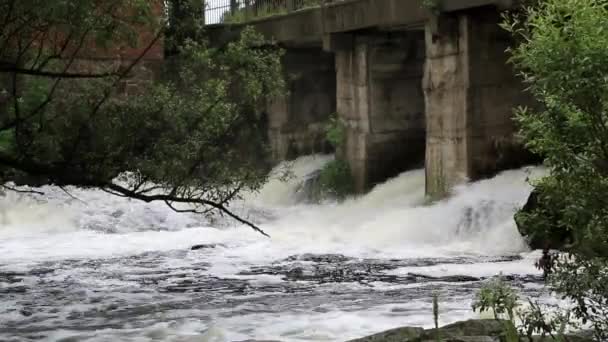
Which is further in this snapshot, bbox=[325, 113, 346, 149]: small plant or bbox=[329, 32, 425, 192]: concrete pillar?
bbox=[325, 113, 346, 149]: small plant

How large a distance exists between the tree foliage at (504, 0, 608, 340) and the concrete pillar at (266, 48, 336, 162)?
16.2m

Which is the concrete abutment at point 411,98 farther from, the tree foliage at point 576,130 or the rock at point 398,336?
the tree foliage at point 576,130

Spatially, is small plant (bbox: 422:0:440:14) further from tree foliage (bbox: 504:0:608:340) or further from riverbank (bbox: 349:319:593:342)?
tree foliage (bbox: 504:0:608:340)

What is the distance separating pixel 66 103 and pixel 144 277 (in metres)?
3.21

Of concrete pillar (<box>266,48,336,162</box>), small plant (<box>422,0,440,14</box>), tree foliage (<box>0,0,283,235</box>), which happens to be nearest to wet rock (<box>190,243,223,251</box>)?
small plant (<box>422,0,440,14</box>)

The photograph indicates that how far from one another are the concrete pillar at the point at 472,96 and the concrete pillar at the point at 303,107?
6.30 metres

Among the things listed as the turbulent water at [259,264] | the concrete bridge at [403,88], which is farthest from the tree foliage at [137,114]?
the concrete bridge at [403,88]

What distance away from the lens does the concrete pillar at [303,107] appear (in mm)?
20953

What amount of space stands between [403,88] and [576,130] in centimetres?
1324

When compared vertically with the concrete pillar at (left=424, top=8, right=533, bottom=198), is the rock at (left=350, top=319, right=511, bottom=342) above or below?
below

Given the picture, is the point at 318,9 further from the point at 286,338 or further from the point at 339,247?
the point at 286,338

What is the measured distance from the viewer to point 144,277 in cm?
1161

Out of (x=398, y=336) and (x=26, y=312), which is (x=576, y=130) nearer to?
(x=398, y=336)

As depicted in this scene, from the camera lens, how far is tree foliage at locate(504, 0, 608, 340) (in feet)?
14.3
